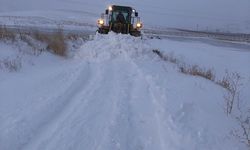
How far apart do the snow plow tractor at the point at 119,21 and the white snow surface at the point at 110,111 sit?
13707 mm

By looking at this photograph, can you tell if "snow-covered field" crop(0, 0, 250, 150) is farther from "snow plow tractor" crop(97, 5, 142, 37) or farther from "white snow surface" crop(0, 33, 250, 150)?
"snow plow tractor" crop(97, 5, 142, 37)

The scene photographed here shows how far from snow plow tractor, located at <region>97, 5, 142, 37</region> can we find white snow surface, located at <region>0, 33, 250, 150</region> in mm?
13707

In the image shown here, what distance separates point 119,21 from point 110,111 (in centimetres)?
2006

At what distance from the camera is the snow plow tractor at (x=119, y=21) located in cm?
2569

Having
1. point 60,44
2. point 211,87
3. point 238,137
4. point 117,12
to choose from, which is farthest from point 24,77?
point 117,12

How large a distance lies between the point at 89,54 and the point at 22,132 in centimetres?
1110

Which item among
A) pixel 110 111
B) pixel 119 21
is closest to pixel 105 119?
pixel 110 111

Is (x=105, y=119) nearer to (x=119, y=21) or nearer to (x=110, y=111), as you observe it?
(x=110, y=111)

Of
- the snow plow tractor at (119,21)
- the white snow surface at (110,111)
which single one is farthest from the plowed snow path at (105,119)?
the snow plow tractor at (119,21)

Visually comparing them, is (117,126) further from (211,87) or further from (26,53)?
(26,53)

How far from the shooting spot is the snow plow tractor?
25.7 metres

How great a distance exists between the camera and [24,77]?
1011 cm

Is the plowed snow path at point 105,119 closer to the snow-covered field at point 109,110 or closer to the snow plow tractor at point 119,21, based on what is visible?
the snow-covered field at point 109,110

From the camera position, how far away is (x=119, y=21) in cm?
2667
